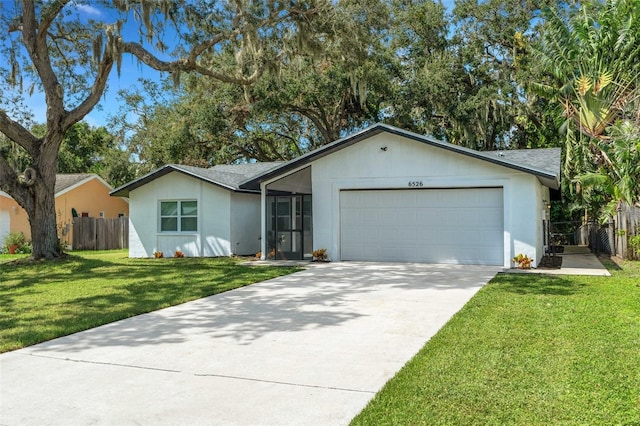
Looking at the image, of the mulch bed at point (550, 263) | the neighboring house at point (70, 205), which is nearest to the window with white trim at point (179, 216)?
the neighboring house at point (70, 205)

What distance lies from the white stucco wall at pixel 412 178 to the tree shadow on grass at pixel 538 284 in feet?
6.02

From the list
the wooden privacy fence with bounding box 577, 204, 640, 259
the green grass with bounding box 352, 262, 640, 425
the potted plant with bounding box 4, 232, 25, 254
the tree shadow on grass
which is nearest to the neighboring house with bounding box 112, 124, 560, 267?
the tree shadow on grass

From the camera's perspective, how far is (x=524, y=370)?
4.64 meters

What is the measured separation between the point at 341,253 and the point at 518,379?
34.9 ft

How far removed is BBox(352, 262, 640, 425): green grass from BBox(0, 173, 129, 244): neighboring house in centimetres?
2166

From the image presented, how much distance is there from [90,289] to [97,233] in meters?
13.7

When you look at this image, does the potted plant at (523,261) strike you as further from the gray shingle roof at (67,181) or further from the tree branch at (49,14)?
the gray shingle roof at (67,181)

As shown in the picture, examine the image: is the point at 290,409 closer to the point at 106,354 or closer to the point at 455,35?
the point at 106,354

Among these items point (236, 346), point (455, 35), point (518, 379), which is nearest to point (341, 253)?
point (236, 346)

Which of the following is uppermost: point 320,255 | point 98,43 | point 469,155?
point 98,43

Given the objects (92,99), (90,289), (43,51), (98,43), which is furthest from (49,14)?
(90,289)

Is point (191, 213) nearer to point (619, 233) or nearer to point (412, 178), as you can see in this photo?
point (412, 178)

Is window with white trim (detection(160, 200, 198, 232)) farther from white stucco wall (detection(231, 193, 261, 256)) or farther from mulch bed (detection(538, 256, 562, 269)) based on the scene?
mulch bed (detection(538, 256, 562, 269))

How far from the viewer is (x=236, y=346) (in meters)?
5.69
